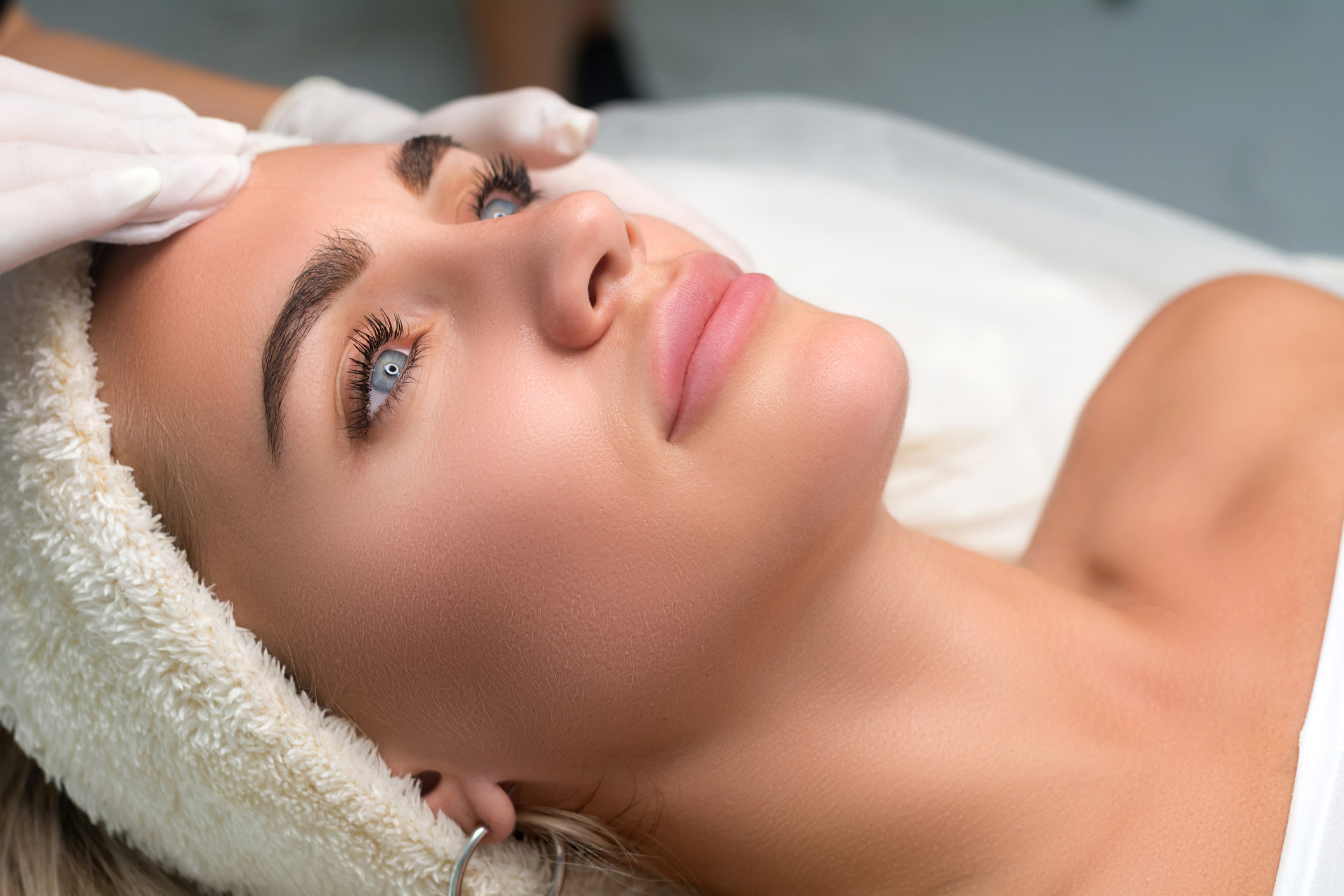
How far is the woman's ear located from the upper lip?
41 centimetres

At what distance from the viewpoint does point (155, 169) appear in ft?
2.98

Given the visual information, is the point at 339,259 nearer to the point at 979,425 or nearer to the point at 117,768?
the point at 117,768

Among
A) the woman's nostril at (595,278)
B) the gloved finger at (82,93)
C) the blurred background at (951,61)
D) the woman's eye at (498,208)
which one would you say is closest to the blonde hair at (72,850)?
the woman's nostril at (595,278)

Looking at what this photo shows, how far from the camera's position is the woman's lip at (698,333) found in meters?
0.83

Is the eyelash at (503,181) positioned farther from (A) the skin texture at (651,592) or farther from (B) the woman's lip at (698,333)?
(B) the woman's lip at (698,333)

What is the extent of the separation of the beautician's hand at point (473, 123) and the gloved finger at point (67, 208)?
448 millimetres

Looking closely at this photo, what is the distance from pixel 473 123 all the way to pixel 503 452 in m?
0.65

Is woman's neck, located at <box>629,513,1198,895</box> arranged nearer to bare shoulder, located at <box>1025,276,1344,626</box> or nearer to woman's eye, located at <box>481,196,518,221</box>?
bare shoulder, located at <box>1025,276,1344,626</box>

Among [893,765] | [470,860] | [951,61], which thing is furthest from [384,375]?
[951,61]

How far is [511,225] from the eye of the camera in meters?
0.88

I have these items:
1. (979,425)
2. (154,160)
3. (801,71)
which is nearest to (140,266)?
(154,160)

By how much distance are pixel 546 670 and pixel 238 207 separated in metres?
0.54

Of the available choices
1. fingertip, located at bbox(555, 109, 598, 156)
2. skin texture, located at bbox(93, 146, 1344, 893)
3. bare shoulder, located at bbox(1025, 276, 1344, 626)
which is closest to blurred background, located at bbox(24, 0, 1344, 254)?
bare shoulder, located at bbox(1025, 276, 1344, 626)

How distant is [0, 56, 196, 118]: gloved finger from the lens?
98 cm
